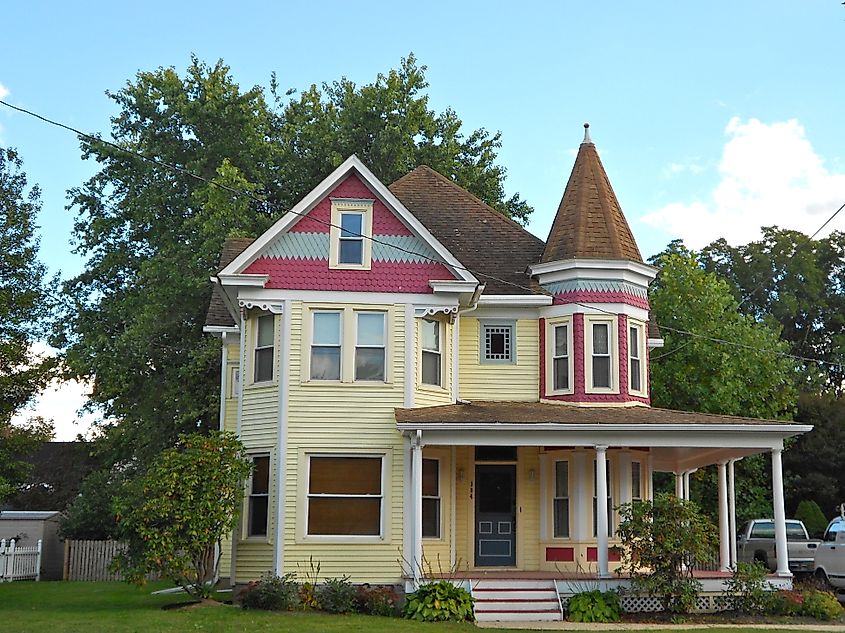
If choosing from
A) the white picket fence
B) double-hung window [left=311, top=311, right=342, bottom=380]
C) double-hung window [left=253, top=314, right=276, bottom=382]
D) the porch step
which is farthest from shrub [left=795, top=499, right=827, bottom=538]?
the white picket fence

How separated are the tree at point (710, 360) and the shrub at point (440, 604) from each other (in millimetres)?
16212

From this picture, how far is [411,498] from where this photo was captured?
798 inches

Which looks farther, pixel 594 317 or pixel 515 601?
pixel 594 317

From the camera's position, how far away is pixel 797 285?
56.0 metres

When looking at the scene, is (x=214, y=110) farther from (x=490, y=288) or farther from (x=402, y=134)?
(x=490, y=288)

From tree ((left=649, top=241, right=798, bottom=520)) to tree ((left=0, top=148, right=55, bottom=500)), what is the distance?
19.0 meters

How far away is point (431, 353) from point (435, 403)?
106 centimetres

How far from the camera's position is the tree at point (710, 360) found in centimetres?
3406

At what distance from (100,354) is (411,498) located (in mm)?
17015

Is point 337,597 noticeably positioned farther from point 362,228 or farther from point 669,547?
point 362,228

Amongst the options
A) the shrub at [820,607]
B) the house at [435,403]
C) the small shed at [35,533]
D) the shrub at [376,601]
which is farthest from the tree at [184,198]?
the shrub at [820,607]

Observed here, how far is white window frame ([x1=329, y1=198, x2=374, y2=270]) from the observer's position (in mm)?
21547

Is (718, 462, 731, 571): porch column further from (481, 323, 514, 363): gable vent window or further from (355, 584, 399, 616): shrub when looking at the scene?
(355, 584, 399, 616): shrub

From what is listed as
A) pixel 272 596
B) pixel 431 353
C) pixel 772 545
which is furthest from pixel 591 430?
pixel 772 545
